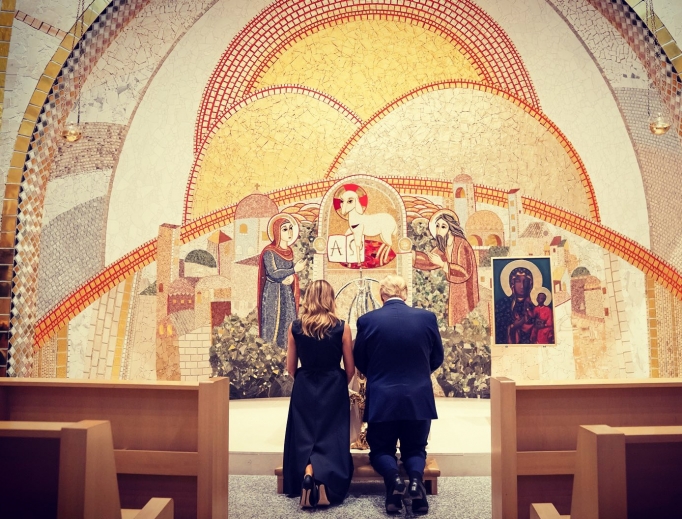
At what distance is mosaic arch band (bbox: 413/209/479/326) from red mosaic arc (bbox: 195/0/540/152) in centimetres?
139

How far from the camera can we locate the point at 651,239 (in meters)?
5.20

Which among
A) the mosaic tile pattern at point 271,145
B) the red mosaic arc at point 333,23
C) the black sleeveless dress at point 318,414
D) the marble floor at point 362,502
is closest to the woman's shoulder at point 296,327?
the black sleeveless dress at point 318,414

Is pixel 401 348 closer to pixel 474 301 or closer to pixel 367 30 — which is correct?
pixel 474 301

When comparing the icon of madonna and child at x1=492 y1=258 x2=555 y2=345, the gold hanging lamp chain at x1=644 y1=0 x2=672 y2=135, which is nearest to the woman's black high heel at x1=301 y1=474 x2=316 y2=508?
the icon of madonna and child at x1=492 y1=258 x2=555 y2=345

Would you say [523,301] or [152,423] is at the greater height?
[523,301]

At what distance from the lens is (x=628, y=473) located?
4.75 feet

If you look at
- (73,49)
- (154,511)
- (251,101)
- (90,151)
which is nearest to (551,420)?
(154,511)

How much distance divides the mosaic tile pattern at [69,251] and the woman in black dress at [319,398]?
9.80ft

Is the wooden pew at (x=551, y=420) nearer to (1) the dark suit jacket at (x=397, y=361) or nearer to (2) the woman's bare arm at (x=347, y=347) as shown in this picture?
(1) the dark suit jacket at (x=397, y=361)

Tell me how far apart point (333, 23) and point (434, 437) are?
3842 millimetres

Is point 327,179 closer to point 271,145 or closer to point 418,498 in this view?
point 271,145

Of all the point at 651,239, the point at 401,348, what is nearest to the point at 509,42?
the point at 651,239

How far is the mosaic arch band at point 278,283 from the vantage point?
5.28 metres

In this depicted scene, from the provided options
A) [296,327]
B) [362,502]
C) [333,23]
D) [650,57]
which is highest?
[333,23]
